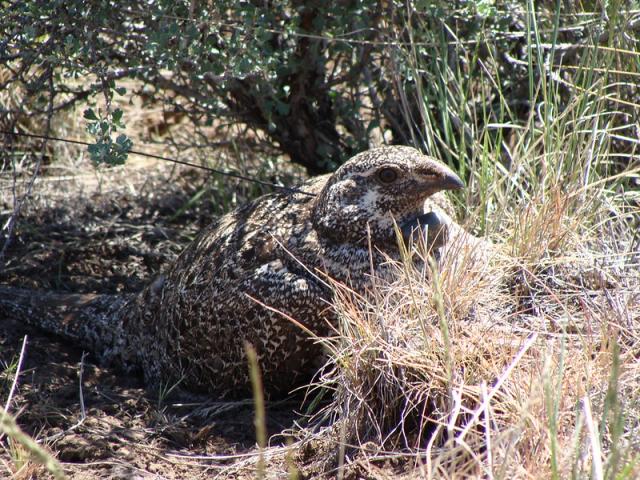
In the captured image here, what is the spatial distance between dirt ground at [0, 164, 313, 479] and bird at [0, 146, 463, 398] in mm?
182

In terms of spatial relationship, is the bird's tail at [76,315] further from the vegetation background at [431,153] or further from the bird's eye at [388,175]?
the bird's eye at [388,175]

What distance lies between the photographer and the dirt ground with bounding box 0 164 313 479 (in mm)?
3355

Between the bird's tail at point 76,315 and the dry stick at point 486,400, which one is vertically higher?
the dry stick at point 486,400

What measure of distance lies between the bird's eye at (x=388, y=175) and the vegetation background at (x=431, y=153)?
0.40 metres

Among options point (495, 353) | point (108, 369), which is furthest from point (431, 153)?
point (108, 369)

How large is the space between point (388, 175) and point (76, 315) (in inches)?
74.6


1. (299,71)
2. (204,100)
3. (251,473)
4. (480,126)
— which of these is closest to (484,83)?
(480,126)

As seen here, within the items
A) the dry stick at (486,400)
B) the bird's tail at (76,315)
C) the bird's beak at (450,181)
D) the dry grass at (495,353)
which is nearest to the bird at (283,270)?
the bird's beak at (450,181)

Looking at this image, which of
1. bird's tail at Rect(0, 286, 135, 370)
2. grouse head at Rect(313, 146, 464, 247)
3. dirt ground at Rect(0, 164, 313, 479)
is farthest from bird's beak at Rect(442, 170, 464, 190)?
bird's tail at Rect(0, 286, 135, 370)

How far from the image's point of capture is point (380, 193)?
3582 mm

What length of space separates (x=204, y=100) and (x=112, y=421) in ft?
6.88

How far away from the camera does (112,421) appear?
3.65 meters

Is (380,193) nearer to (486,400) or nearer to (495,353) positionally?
(495,353)

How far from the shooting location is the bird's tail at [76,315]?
14.3 ft
